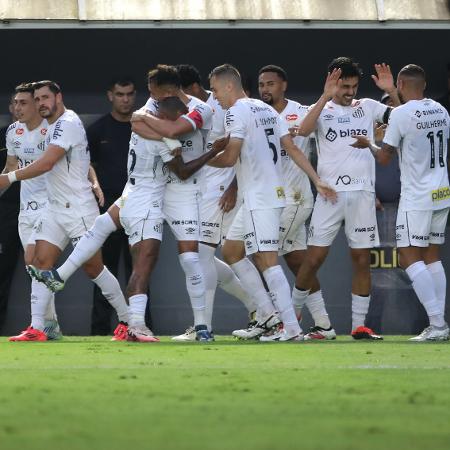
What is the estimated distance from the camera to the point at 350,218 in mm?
11805

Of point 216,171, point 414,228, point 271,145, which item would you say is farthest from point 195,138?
point 414,228

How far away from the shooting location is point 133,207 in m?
11.1

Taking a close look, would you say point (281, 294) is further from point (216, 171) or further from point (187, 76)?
point (187, 76)

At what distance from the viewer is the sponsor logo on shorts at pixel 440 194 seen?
37.4 feet

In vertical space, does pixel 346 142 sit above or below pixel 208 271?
above

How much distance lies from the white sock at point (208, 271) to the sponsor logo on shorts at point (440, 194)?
6.57ft

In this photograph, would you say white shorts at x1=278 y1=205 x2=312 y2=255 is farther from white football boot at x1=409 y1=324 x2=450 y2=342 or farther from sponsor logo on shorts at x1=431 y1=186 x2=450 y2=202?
white football boot at x1=409 y1=324 x2=450 y2=342

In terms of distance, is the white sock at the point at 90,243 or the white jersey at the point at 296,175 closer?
the white sock at the point at 90,243

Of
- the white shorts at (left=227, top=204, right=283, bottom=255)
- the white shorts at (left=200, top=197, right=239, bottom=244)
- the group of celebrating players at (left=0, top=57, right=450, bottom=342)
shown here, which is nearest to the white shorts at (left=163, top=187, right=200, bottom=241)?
the group of celebrating players at (left=0, top=57, right=450, bottom=342)

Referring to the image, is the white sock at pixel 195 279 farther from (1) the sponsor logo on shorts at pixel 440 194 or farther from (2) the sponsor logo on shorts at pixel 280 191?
(1) the sponsor logo on shorts at pixel 440 194

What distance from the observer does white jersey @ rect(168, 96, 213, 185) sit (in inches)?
435

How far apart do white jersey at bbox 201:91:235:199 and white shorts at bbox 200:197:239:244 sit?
69 mm

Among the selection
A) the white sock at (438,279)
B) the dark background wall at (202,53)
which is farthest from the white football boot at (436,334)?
the dark background wall at (202,53)

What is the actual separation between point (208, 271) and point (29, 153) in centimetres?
191
